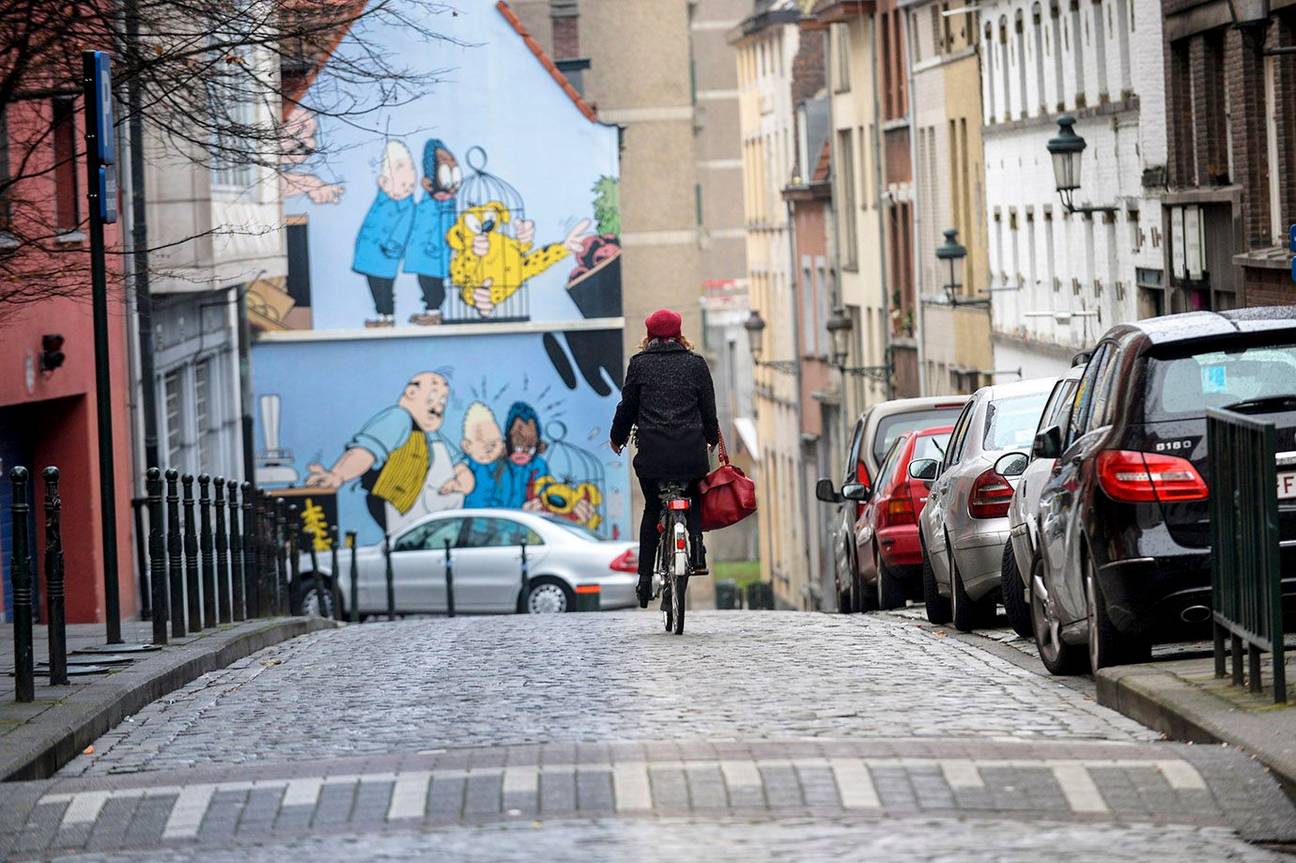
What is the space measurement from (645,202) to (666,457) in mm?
45184

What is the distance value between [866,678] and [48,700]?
382 centimetres

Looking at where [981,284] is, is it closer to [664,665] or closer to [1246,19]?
[1246,19]

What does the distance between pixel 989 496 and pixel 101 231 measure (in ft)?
18.3

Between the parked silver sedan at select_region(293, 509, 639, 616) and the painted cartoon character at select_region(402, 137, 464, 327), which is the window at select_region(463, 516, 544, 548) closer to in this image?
the parked silver sedan at select_region(293, 509, 639, 616)

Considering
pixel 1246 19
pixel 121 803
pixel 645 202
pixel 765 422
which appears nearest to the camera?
pixel 121 803

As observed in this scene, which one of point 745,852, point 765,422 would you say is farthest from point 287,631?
point 765,422

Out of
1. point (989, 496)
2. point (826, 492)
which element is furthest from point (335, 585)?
point (989, 496)

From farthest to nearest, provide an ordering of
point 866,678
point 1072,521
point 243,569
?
1. point 243,569
2. point 866,678
3. point 1072,521

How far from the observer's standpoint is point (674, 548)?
16.5 meters

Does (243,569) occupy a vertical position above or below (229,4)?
below

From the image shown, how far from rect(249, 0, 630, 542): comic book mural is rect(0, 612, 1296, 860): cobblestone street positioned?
39967 mm

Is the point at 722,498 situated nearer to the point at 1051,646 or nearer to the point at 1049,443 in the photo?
the point at 1051,646

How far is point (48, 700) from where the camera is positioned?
1285 centimetres

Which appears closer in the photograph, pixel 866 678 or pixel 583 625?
pixel 866 678
